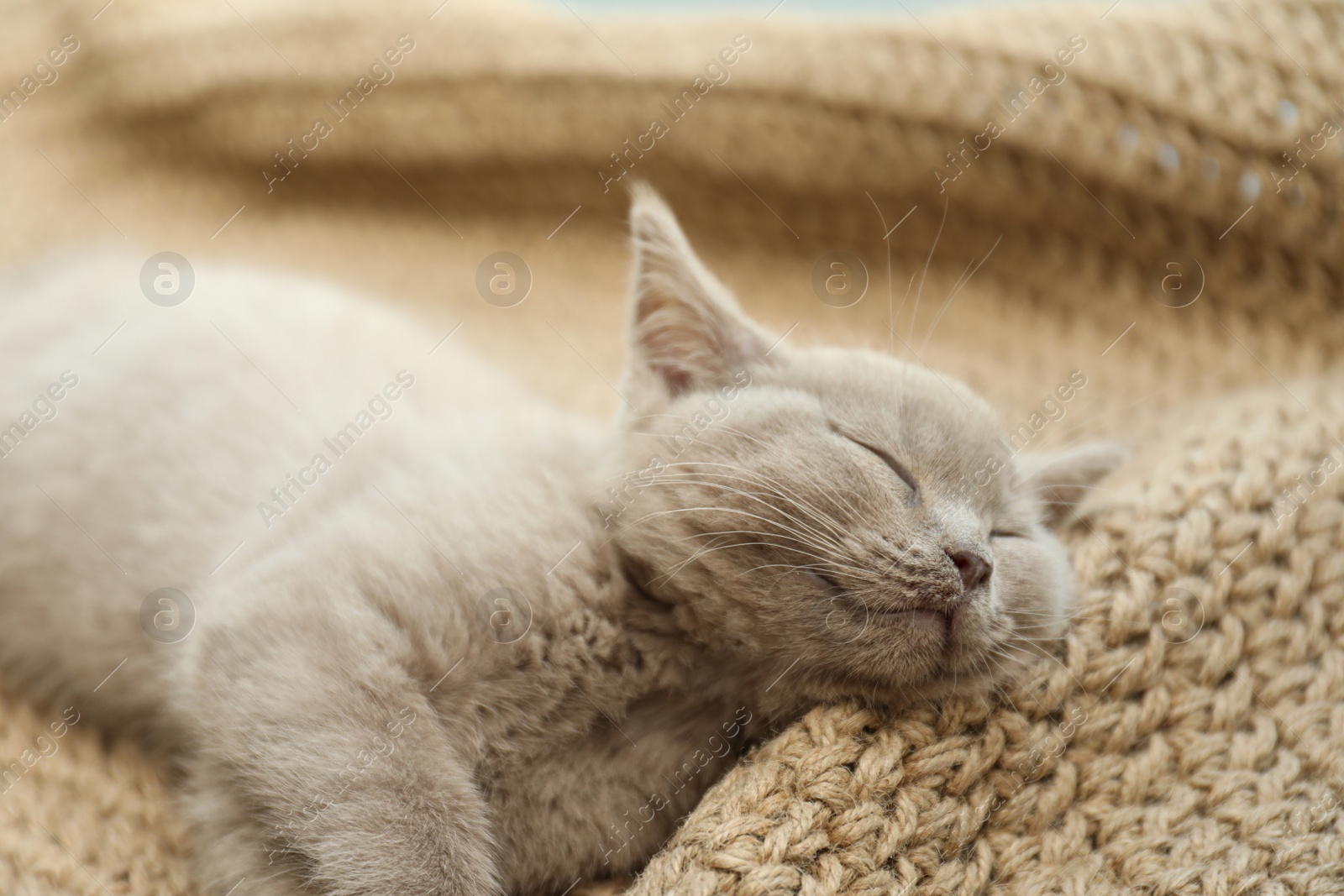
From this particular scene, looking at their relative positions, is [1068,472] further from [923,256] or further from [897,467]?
[923,256]

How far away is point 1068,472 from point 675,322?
1.74 feet

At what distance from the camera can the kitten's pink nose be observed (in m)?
0.89

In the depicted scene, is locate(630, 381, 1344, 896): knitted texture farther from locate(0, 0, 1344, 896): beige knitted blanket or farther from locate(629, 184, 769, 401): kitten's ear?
locate(629, 184, 769, 401): kitten's ear

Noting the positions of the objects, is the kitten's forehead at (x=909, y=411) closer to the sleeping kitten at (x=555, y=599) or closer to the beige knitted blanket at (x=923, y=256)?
the sleeping kitten at (x=555, y=599)

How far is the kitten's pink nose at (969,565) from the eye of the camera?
2.90 ft

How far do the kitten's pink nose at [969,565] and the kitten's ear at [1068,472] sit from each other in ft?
0.90

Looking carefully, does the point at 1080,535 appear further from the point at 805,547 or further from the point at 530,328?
the point at 530,328

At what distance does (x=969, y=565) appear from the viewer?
890 mm

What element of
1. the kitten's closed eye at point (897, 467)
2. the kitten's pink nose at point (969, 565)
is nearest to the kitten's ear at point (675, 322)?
the kitten's closed eye at point (897, 467)

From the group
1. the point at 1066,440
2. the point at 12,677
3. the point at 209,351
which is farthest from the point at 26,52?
the point at 1066,440

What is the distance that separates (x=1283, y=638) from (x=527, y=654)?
85 centimetres

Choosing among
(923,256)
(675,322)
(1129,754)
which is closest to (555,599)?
(675,322)

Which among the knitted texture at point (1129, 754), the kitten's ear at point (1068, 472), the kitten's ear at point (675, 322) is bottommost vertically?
the knitted texture at point (1129, 754)

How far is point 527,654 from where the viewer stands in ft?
3.01
